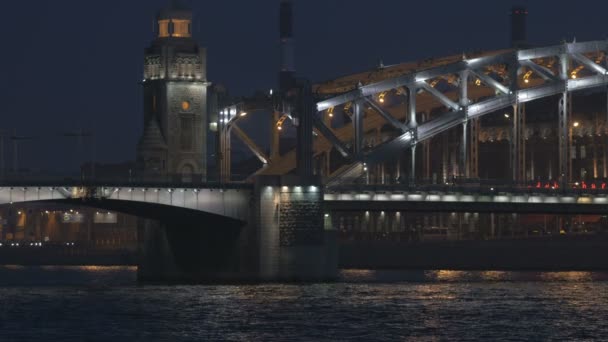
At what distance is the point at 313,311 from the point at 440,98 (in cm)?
3916

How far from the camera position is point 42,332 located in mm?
109750

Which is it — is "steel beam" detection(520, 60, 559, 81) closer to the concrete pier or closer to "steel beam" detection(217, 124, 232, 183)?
the concrete pier

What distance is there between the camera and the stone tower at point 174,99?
16162 cm

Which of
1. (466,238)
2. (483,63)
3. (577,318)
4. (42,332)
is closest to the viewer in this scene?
(42,332)

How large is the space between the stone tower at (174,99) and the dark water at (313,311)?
13.6 metres

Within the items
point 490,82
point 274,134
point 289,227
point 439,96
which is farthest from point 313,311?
point 490,82

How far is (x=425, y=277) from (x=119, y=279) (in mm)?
21938

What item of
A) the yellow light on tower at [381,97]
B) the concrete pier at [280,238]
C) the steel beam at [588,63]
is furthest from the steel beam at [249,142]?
the steel beam at [588,63]

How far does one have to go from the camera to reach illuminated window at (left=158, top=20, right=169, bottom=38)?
6476 inches

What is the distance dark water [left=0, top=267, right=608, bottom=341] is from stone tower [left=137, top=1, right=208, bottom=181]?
13.6 metres

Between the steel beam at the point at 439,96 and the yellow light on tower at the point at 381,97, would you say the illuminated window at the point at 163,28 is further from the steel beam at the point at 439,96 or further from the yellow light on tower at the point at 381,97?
the steel beam at the point at 439,96

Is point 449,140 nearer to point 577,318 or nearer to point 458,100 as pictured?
point 458,100

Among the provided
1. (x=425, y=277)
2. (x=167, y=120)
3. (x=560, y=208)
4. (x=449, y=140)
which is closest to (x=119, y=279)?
(x=167, y=120)

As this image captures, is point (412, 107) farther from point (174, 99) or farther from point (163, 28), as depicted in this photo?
point (163, 28)
